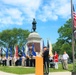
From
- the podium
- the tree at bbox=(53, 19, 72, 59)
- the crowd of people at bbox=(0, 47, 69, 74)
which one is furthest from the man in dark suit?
the tree at bbox=(53, 19, 72, 59)

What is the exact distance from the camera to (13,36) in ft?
291

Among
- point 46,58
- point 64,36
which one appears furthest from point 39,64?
point 64,36

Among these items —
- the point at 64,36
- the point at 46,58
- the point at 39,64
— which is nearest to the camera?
the point at 39,64

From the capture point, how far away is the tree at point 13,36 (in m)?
88.3

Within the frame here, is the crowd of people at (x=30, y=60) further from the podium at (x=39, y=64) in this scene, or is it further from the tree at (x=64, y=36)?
the tree at (x=64, y=36)

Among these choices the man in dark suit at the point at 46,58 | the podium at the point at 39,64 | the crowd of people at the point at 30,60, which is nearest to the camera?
the podium at the point at 39,64

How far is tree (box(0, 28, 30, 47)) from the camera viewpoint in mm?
88312

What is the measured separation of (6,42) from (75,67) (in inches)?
2855

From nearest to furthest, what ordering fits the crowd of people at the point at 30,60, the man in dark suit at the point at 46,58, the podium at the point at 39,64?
the podium at the point at 39,64 < the man in dark suit at the point at 46,58 < the crowd of people at the point at 30,60

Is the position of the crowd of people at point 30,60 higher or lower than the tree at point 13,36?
lower

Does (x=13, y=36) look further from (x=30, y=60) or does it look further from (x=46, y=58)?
(x=46, y=58)

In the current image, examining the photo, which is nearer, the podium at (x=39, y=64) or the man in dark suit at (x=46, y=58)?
the podium at (x=39, y=64)

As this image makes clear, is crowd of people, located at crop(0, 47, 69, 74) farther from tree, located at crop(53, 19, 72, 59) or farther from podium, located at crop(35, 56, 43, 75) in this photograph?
tree, located at crop(53, 19, 72, 59)

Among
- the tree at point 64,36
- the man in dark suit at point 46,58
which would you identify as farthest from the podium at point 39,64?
the tree at point 64,36
